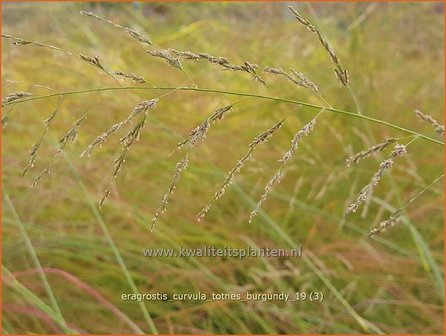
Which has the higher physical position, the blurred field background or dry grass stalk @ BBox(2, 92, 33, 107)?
the blurred field background

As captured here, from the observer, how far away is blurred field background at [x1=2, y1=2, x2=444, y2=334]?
5.39 ft

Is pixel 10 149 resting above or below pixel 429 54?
below

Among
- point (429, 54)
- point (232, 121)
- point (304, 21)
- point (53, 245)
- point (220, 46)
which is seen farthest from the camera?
point (429, 54)

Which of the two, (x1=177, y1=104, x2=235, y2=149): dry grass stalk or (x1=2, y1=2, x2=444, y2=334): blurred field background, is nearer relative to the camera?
(x1=177, y1=104, x2=235, y2=149): dry grass stalk

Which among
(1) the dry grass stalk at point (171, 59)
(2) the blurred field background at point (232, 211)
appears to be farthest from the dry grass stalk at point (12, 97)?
(2) the blurred field background at point (232, 211)

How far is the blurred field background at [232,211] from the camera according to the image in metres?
1.64

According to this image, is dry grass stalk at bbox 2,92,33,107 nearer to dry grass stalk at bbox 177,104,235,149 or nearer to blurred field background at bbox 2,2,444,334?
dry grass stalk at bbox 177,104,235,149

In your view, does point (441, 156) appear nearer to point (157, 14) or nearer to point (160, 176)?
point (160, 176)

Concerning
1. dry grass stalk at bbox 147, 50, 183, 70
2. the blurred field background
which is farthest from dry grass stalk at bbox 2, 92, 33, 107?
the blurred field background

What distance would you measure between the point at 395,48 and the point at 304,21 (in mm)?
2139

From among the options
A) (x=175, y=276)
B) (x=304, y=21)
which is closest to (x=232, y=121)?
(x=175, y=276)

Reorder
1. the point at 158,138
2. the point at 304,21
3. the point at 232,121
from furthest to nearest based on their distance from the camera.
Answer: the point at 232,121 < the point at 158,138 < the point at 304,21

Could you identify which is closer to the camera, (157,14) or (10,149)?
(10,149)

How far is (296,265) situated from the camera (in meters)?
1.82
